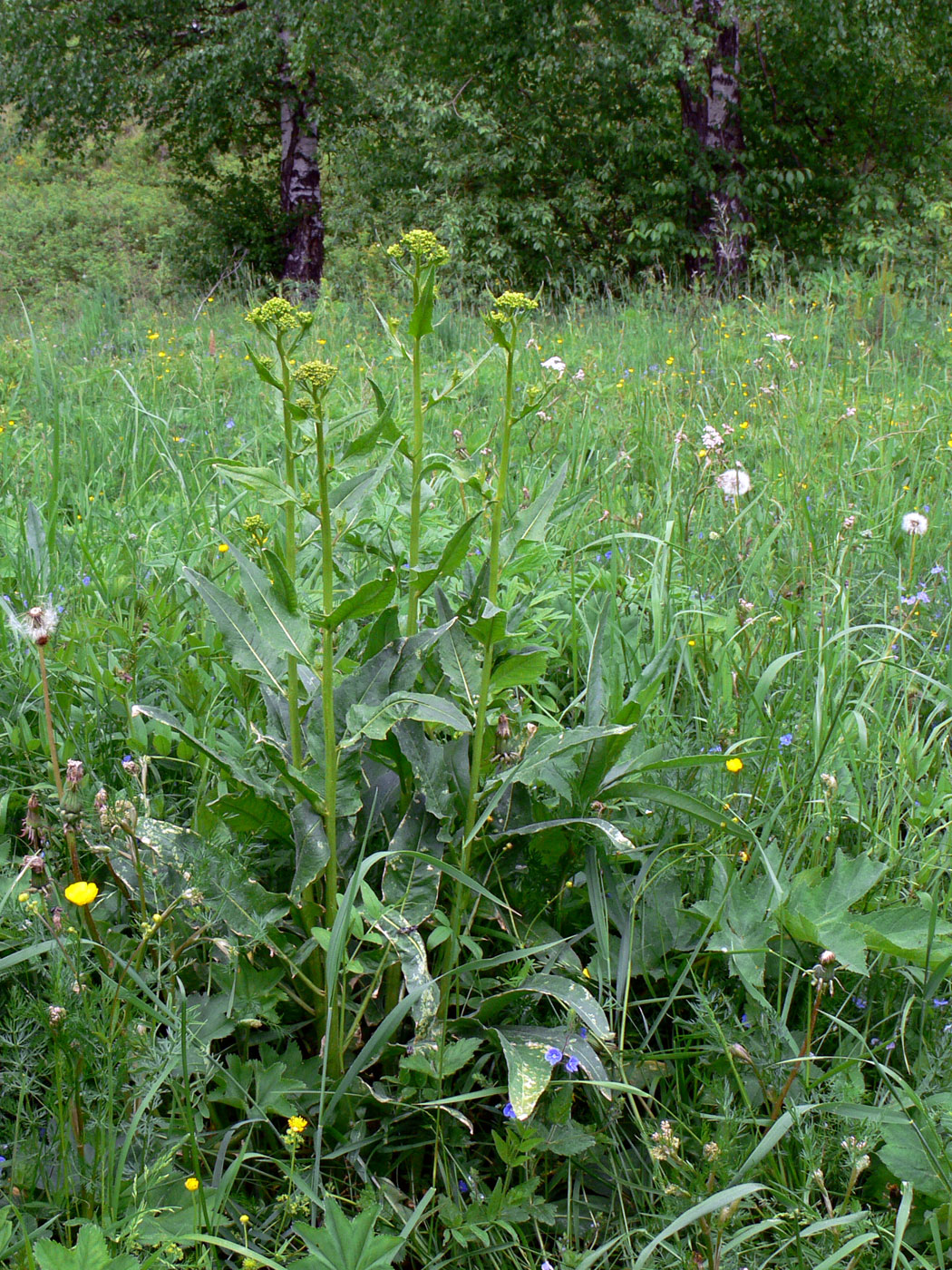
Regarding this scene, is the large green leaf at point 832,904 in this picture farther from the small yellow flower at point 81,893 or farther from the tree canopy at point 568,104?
the tree canopy at point 568,104

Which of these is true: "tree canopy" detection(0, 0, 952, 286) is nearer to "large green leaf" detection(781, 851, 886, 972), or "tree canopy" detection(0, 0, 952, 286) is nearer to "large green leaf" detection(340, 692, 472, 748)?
"large green leaf" detection(781, 851, 886, 972)

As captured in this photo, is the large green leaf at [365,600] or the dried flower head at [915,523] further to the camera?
the dried flower head at [915,523]

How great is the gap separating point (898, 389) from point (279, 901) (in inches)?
154

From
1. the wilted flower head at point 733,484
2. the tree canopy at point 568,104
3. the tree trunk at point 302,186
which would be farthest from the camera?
the tree trunk at point 302,186

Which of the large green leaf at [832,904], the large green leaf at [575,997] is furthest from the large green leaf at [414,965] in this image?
the large green leaf at [832,904]

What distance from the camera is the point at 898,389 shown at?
4.08 m

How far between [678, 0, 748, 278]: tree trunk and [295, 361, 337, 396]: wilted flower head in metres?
9.66

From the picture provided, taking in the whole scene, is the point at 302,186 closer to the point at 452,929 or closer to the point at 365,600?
the point at 365,600

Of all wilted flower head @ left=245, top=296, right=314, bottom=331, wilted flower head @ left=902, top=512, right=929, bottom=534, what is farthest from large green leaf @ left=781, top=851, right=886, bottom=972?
wilted flower head @ left=902, top=512, right=929, bottom=534

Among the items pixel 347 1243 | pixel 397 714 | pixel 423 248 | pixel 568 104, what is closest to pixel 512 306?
pixel 423 248

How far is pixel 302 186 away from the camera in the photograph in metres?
11.9

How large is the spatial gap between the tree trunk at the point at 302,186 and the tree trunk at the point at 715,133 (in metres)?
4.80

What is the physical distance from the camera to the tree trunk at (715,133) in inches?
380

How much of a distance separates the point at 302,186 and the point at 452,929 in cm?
1266
